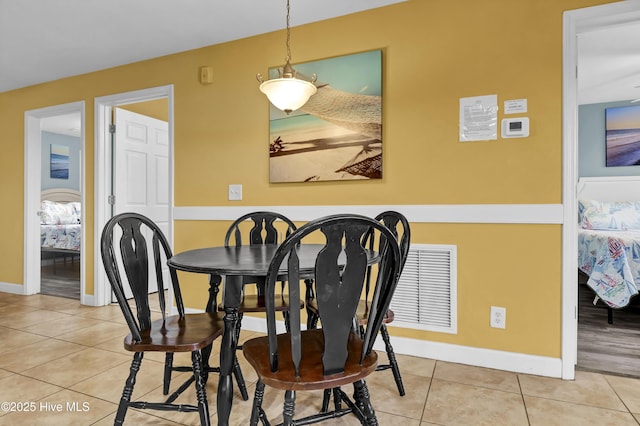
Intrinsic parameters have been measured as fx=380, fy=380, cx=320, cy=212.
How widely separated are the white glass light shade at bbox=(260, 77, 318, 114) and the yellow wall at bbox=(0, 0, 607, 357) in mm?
771

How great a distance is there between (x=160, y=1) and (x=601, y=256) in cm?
390

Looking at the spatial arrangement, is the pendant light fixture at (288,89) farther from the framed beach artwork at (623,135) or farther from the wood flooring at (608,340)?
the framed beach artwork at (623,135)

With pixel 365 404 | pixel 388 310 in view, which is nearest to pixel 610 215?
pixel 388 310

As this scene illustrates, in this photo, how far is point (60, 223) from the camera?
20.5 feet

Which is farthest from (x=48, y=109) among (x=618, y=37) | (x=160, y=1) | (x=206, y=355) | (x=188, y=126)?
(x=618, y=37)

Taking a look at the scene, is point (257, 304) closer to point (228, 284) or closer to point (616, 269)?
point (228, 284)

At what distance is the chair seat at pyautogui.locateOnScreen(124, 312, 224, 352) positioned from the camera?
4.75ft

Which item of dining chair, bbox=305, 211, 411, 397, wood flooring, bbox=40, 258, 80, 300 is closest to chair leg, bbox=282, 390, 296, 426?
dining chair, bbox=305, 211, 411, 397

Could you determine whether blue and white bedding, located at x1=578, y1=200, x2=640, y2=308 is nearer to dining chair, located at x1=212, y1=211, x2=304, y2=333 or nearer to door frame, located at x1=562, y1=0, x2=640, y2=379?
door frame, located at x1=562, y1=0, x2=640, y2=379

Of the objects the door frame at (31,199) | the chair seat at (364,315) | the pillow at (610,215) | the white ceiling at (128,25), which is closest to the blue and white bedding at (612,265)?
the pillow at (610,215)

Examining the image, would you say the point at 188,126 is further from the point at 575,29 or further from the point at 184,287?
the point at 575,29

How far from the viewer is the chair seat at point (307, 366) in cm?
115

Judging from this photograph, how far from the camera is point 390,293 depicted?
1243 millimetres

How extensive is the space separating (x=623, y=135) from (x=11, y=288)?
7.65 metres
